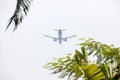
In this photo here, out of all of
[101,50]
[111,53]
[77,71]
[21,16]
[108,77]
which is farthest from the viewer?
[101,50]

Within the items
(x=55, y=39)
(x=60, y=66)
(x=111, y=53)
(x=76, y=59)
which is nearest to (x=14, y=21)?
(x=76, y=59)

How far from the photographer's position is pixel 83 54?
8078mm

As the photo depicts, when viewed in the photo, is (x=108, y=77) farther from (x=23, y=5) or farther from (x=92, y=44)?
(x=92, y=44)

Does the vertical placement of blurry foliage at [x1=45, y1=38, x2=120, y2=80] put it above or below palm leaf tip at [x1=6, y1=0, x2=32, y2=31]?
below

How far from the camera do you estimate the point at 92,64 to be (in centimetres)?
607

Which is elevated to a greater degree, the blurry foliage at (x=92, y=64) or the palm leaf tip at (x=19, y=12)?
the palm leaf tip at (x=19, y=12)

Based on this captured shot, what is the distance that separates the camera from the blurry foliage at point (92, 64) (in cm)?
599

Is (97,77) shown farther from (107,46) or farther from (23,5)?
(107,46)

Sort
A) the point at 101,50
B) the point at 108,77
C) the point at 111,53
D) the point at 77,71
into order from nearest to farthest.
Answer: the point at 77,71, the point at 108,77, the point at 111,53, the point at 101,50

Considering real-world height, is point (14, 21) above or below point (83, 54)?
above

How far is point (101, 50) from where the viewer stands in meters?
13.8

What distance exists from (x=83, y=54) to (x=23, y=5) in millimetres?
3516

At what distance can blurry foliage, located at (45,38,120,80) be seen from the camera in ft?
19.7

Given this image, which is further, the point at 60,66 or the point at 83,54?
the point at 60,66
